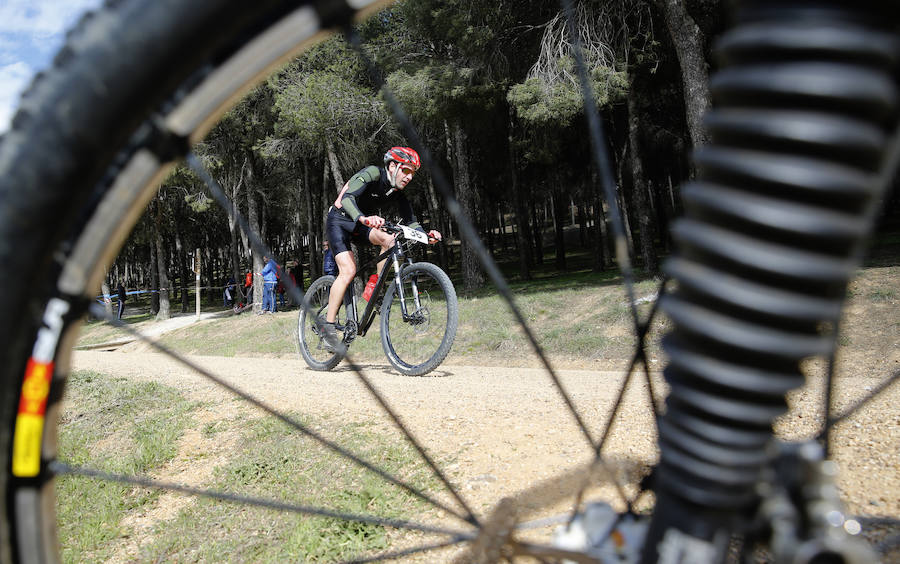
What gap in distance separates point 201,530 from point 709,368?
A: 3.14 meters

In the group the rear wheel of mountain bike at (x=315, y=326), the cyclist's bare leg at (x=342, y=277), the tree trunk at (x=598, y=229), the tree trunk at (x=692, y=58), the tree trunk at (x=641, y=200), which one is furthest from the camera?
the tree trunk at (x=598, y=229)

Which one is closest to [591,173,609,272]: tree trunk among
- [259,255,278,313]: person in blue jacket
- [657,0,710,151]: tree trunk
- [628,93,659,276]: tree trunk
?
[628,93,659,276]: tree trunk

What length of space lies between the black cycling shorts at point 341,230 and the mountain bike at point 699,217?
513 centimetres

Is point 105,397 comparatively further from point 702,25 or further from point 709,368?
point 702,25

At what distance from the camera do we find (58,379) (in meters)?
1.06

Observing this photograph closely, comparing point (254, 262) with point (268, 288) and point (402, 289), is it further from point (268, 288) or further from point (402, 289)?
point (402, 289)

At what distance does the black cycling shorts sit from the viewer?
6191 millimetres

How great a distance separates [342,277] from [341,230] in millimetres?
488

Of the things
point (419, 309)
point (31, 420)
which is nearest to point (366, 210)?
point (419, 309)

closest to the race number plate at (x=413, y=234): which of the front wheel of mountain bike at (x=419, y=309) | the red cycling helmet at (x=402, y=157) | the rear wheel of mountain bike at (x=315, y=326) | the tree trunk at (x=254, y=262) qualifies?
the front wheel of mountain bike at (x=419, y=309)

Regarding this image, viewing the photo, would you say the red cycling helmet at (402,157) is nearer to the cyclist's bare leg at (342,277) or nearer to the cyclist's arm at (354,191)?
the cyclist's arm at (354,191)

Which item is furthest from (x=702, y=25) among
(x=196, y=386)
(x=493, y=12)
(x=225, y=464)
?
(x=225, y=464)

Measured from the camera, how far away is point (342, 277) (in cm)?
632

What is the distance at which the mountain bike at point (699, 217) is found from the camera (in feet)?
2.61
